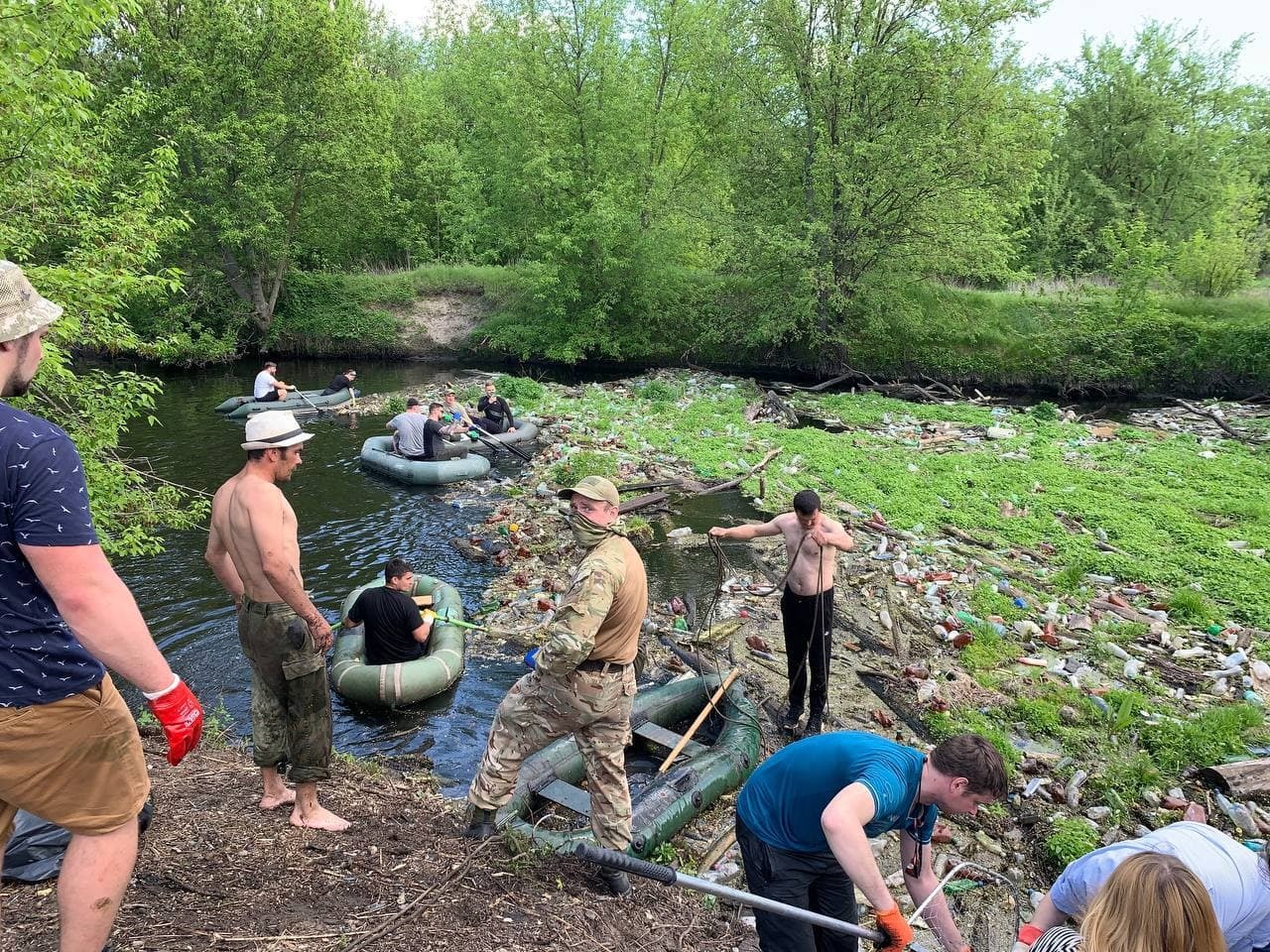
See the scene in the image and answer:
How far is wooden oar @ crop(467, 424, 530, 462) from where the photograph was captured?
567 inches

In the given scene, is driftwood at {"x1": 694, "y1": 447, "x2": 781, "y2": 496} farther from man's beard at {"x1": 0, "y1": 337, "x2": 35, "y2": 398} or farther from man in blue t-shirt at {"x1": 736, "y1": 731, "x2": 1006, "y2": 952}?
man's beard at {"x1": 0, "y1": 337, "x2": 35, "y2": 398}

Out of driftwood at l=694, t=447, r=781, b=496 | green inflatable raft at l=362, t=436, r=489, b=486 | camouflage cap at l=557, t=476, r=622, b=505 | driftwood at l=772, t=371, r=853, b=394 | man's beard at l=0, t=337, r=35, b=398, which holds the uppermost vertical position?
man's beard at l=0, t=337, r=35, b=398

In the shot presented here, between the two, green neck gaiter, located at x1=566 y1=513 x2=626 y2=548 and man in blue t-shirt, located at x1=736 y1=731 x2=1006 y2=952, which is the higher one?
green neck gaiter, located at x1=566 y1=513 x2=626 y2=548

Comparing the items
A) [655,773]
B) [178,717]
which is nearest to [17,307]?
[178,717]

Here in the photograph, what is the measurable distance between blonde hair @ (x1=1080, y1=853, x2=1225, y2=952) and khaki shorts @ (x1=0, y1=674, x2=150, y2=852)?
3071 mm

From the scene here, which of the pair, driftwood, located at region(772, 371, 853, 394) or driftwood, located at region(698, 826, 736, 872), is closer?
driftwood, located at region(698, 826, 736, 872)

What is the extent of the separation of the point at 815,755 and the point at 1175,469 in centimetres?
1298

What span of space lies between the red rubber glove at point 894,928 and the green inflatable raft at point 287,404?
16.4m

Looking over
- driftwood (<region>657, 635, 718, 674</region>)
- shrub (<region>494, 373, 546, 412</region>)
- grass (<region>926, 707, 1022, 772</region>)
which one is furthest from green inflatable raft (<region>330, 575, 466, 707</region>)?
shrub (<region>494, 373, 546, 412</region>)

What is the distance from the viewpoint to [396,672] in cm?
659

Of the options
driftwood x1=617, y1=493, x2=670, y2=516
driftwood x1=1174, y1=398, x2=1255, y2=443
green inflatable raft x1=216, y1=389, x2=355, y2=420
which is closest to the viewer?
driftwood x1=617, y1=493, x2=670, y2=516

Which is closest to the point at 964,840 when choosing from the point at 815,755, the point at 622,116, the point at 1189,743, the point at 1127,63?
the point at 1189,743

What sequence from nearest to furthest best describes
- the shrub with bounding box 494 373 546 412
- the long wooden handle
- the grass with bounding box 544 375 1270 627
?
the long wooden handle < the grass with bounding box 544 375 1270 627 < the shrub with bounding box 494 373 546 412

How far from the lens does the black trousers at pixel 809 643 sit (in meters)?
5.95
